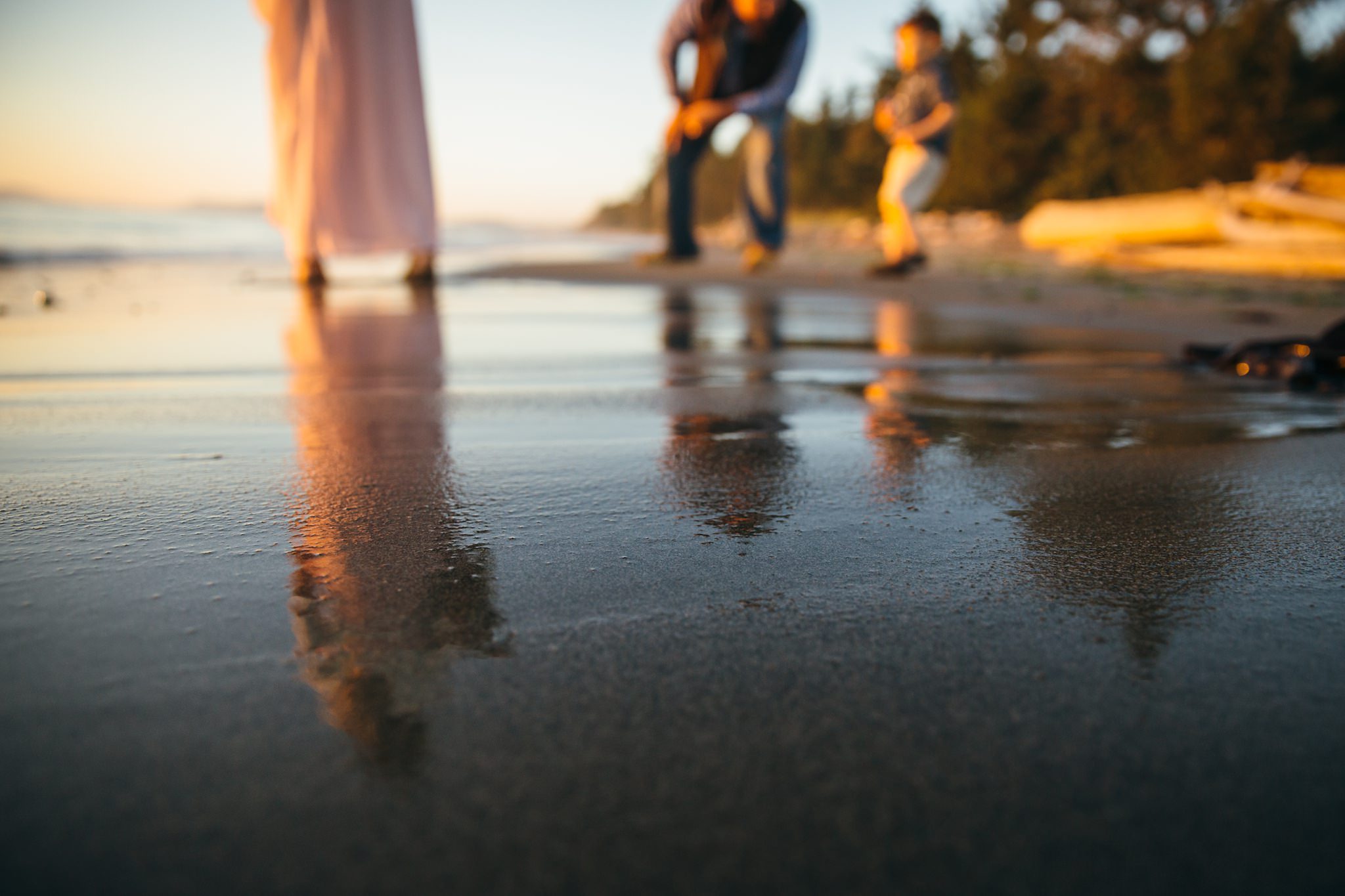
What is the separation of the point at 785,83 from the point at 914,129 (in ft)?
3.60

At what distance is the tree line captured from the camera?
1402cm

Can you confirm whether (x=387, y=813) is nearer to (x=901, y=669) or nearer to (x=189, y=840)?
(x=189, y=840)

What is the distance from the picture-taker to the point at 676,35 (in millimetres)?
7277

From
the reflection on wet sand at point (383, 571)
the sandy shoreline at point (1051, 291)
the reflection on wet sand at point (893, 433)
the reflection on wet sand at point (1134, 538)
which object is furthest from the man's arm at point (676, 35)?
the reflection on wet sand at point (1134, 538)

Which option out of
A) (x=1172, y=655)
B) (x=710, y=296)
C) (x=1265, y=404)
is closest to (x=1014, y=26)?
(x=710, y=296)

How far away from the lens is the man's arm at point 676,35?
23.4 feet

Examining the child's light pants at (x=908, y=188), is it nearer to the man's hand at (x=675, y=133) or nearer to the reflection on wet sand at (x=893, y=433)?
the man's hand at (x=675, y=133)

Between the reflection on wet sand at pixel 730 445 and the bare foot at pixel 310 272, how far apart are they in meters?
3.60

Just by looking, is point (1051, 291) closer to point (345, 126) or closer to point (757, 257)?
point (757, 257)

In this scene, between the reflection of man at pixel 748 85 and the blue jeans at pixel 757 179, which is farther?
the blue jeans at pixel 757 179

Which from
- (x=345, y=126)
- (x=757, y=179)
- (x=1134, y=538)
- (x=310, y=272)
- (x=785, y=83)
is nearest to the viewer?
(x=1134, y=538)

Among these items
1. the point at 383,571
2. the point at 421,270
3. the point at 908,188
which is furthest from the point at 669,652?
the point at 908,188

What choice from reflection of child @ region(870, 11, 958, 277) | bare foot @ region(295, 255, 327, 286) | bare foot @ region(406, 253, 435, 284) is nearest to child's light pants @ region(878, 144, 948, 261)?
reflection of child @ region(870, 11, 958, 277)

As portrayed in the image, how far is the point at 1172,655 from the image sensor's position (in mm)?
781
